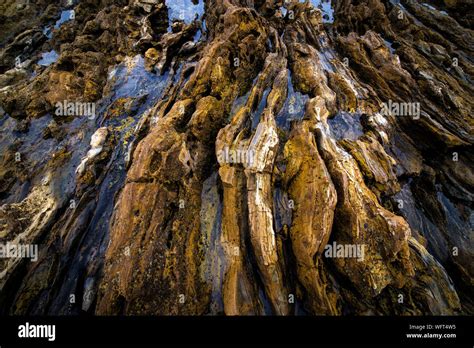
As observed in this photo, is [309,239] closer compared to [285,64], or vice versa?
[309,239]

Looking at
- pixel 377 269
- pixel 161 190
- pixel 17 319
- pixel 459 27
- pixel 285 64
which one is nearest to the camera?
pixel 17 319

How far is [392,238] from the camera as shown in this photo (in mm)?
9203

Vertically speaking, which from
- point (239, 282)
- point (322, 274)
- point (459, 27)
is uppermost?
point (459, 27)

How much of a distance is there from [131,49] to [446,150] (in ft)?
88.7

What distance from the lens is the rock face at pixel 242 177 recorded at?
9.20 m

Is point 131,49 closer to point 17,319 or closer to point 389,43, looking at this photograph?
point 17,319

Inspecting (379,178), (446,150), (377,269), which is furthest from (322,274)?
(446,150)

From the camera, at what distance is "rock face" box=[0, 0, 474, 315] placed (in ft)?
30.2

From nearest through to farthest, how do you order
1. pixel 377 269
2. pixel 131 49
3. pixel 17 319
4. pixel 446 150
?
pixel 17 319, pixel 377 269, pixel 446 150, pixel 131 49

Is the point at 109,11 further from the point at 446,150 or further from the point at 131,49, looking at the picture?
the point at 446,150

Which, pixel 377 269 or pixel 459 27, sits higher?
pixel 459 27

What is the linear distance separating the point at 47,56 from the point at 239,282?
3140 cm

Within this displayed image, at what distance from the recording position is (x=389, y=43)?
2280 centimetres

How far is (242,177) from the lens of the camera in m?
11.0
